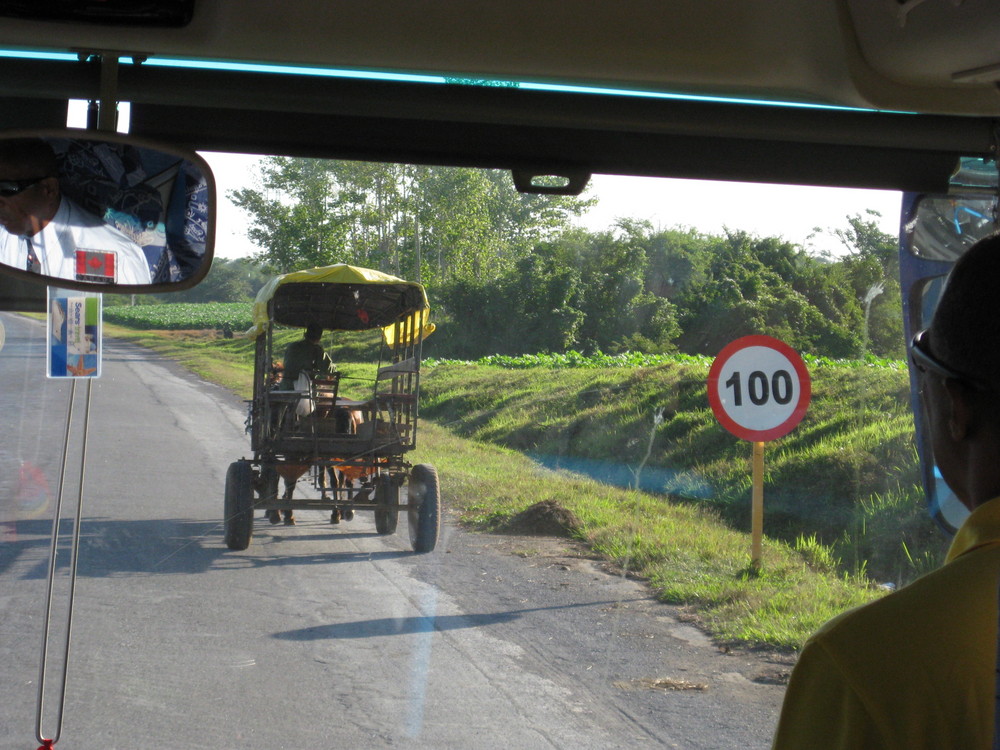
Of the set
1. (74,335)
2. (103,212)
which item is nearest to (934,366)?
(103,212)

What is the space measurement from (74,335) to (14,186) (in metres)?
1.33

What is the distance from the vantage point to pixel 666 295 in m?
5.81

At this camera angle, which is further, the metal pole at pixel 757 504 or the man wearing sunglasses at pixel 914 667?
the metal pole at pixel 757 504

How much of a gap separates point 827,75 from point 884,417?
25.4ft

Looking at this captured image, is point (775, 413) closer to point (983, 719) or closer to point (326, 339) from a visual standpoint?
point (326, 339)

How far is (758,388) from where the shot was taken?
5629mm

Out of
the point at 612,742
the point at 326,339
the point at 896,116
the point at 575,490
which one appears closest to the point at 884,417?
the point at 575,490

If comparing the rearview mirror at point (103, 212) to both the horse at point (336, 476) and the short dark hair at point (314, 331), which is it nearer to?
the horse at point (336, 476)

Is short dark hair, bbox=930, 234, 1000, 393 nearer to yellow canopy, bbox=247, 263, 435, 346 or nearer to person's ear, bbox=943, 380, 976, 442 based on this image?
person's ear, bbox=943, 380, 976, 442

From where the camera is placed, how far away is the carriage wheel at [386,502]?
7.59 meters

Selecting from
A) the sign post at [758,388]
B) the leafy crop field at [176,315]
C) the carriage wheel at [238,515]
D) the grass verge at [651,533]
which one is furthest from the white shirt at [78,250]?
the carriage wheel at [238,515]

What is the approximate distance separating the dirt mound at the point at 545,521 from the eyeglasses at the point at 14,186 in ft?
17.9


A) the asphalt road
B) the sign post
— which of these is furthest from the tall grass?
the sign post

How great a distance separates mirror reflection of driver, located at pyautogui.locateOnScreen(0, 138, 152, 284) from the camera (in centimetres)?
197
